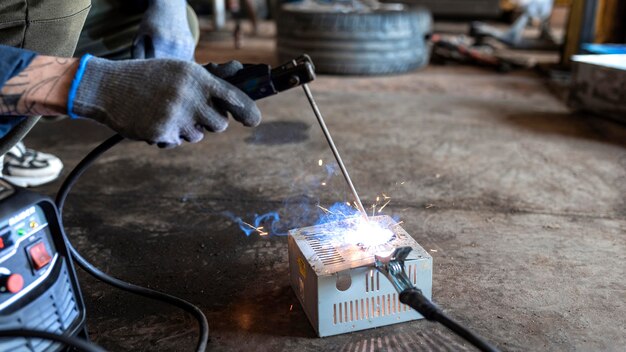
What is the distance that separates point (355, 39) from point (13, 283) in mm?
2788

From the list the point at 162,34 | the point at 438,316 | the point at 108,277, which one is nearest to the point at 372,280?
the point at 438,316

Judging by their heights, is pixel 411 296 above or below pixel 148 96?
below

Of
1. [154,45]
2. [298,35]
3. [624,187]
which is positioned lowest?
[624,187]

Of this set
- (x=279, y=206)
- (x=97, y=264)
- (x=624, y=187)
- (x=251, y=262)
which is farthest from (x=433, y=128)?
(x=97, y=264)

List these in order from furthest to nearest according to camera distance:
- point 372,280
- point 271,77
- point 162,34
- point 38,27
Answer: point 162,34 < point 38,27 < point 372,280 < point 271,77

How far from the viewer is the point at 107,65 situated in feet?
2.80

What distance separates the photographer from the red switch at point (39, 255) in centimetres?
78

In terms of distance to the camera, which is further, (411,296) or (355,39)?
(355,39)

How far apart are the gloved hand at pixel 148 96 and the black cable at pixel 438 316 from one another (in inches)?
16.6

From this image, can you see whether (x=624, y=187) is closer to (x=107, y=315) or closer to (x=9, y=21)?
(x=107, y=315)

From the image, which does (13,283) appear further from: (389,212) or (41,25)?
(389,212)

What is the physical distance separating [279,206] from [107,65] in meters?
0.82

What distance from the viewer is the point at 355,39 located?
129 inches

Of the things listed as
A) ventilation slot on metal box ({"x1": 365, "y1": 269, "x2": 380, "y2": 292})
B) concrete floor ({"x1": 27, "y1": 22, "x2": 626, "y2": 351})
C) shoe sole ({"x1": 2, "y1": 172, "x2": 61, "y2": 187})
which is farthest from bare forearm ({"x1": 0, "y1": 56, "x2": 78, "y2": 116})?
shoe sole ({"x1": 2, "y1": 172, "x2": 61, "y2": 187})
